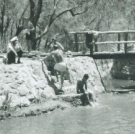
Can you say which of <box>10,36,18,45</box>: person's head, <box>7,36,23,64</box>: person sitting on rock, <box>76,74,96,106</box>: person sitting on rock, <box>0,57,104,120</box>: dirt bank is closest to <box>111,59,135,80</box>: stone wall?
<box>0,57,104,120</box>: dirt bank

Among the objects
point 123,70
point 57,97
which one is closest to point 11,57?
point 57,97

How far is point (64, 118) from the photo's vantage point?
14.1 meters

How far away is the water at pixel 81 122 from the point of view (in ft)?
40.0

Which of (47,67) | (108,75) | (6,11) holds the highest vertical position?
(6,11)

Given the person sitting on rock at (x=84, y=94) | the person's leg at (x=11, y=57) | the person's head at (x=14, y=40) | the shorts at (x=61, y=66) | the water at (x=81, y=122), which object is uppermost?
Result: the person's head at (x=14, y=40)

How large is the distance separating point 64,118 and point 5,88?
107 inches

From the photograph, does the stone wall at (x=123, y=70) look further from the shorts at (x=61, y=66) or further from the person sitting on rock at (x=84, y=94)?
the person sitting on rock at (x=84, y=94)

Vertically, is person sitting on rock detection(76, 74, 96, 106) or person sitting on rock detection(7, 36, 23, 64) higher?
person sitting on rock detection(7, 36, 23, 64)

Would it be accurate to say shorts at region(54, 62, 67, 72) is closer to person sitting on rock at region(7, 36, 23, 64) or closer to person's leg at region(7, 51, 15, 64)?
person sitting on rock at region(7, 36, 23, 64)

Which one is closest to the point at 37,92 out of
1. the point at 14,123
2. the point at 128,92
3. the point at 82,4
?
the point at 14,123

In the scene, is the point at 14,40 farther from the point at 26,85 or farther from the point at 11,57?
the point at 26,85

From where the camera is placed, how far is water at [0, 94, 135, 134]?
12.2 meters

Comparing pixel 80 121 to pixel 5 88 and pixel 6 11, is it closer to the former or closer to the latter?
pixel 5 88

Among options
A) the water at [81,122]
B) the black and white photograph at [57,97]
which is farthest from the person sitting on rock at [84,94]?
the water at [81,122]
